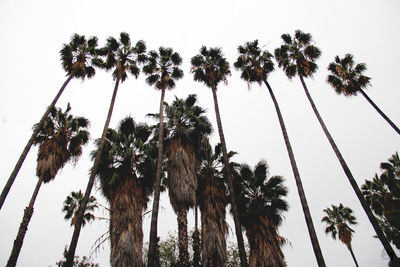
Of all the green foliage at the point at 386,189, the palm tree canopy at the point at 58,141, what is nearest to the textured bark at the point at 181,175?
the palm tree canopy at the point at 58,141

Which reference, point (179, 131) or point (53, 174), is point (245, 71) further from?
point (53, 174)

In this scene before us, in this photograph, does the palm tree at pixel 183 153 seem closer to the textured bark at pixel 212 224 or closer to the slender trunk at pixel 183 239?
the slender trunk at pixel 183 239

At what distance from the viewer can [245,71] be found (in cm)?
2002

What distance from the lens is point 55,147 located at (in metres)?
16.0

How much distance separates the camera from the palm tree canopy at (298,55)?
18.8 metres

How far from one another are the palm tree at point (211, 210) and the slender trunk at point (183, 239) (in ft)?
4.33

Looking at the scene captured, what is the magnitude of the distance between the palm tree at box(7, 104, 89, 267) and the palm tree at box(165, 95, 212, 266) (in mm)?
7043

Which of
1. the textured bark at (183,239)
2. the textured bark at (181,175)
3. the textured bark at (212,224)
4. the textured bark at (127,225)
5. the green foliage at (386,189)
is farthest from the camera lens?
the green foliage at (386,189)

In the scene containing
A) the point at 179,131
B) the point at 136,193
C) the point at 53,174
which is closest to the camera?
the point at 136,193

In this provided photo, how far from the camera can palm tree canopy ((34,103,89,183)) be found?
15398 mm

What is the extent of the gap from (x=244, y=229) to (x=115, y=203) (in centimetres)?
902

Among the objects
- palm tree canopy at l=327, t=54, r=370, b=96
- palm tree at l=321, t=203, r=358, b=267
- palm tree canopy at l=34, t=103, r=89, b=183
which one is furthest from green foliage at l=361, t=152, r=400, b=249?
palm tree canopy at l=34, t=103, r=89, b=183

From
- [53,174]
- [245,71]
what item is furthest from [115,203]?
[245,71]

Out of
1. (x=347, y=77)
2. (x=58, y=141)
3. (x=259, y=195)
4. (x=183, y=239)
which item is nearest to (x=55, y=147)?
(x=58, y=141)
